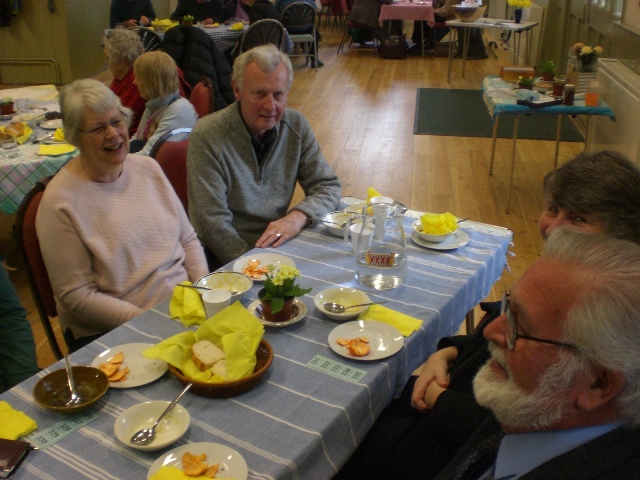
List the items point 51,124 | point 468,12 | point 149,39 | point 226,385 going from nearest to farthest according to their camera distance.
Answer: point 226,385, point 51,124, point 149,39, point 468,12

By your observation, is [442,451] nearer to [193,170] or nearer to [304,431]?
[304,431]

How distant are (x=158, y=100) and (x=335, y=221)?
70.4 inches

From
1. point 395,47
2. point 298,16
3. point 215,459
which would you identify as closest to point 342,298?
point 215,459

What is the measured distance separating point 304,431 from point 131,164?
1.18 m

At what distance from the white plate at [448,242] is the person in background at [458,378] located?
0.99ft

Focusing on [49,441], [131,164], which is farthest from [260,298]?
[131,164]

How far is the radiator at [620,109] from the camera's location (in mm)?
3797

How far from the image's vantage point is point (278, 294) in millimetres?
1464

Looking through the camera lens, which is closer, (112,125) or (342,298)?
(342,298)

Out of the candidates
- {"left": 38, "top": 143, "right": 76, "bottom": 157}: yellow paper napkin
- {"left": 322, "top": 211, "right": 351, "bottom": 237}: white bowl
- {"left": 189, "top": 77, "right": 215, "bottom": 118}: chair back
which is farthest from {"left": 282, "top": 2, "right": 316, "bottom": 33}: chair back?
{"left": 322, "top": 211, "right": 351, "bottom": 237}: white bowl

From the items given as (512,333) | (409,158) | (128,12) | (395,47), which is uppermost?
(128,12)

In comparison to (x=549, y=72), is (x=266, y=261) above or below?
below

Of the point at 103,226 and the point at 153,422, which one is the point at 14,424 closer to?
the point at 153,422

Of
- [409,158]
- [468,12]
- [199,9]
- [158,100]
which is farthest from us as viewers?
[199,9]
